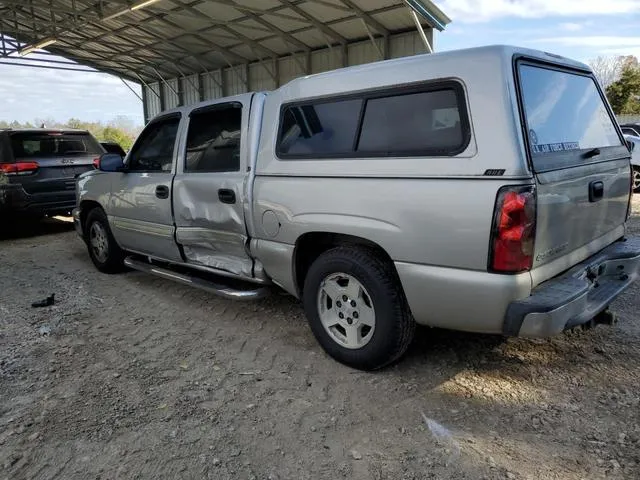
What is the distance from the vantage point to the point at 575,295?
2.67m

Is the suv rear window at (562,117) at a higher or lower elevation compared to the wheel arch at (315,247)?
higher

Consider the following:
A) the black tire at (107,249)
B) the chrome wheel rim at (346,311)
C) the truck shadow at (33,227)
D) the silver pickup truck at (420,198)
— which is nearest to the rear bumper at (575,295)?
the silver pickup truck at (420,198)

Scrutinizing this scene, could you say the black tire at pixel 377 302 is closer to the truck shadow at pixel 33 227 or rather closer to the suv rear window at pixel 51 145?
the suv rear window at pixel 51 145

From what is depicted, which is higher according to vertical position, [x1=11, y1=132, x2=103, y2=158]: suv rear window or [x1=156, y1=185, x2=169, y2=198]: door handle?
[x1=11, y1=132, x2=103, y2=158]: suv rear window

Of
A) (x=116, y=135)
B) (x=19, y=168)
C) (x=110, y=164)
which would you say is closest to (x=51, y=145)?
(x=19, y=168)

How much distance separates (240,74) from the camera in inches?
827

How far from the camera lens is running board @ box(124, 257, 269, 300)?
3.88 metres

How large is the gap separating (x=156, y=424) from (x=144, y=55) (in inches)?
900

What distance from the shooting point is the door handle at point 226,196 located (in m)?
3.87

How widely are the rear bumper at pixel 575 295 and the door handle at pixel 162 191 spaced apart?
10.4 feet

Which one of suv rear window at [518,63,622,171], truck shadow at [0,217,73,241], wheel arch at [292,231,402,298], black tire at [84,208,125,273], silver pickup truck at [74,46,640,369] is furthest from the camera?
truck shadow at [0,217,73,241]

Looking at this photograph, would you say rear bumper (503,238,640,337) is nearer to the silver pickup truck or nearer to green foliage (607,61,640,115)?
the silver pickup truck

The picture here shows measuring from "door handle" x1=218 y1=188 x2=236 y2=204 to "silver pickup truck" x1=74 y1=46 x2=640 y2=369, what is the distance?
0.02 m

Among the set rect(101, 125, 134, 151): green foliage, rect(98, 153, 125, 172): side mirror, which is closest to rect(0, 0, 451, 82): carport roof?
rect(101, 125, 134, 151): green foliage
